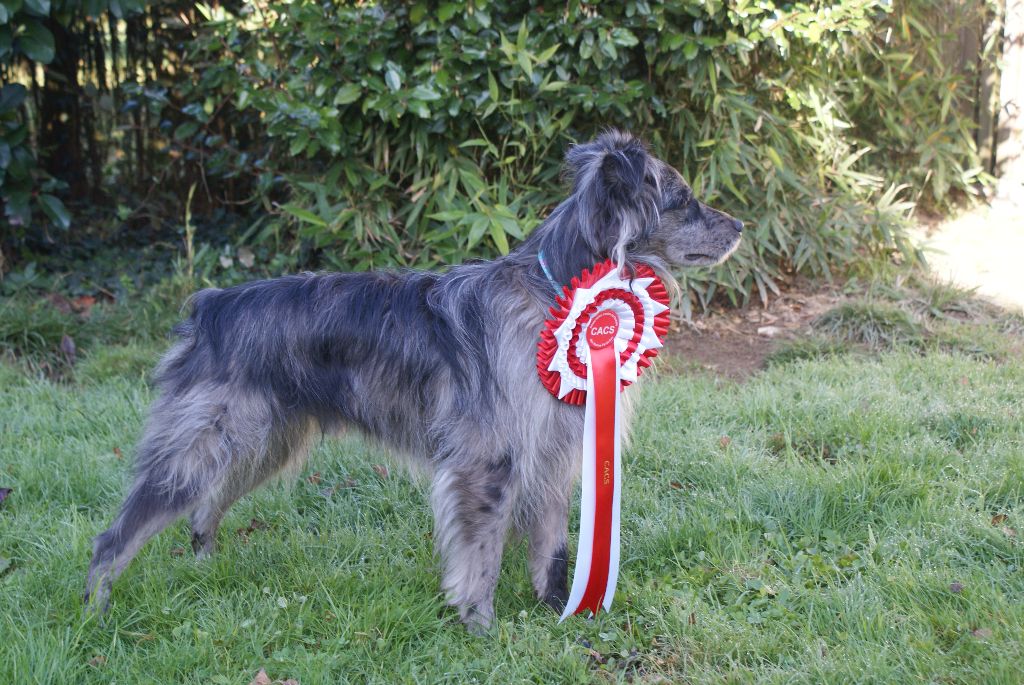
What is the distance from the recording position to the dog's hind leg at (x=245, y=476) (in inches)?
128

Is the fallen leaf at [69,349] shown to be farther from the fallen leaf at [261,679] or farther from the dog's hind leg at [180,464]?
the fallen leaf at [261,679]

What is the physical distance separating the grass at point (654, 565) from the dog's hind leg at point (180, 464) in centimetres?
16

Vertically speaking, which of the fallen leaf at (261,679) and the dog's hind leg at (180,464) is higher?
the dog's hind leg at (180,464)

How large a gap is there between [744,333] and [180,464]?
3952 millimetres

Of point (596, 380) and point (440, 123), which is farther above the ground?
point (440, 123)

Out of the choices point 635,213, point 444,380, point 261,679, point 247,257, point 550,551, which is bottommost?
point 261,679

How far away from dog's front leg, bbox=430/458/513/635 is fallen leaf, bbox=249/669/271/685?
2.08ft

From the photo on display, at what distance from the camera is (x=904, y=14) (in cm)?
675

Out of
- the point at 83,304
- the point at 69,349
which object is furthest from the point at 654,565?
the point at 83,304

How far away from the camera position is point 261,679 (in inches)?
106

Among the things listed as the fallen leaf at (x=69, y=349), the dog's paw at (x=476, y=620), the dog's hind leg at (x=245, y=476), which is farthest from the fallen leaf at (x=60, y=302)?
the dog's paw at (x=476, y=620)

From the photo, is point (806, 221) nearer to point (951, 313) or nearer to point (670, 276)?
point (951, 313)

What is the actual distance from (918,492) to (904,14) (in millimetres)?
→ 4598

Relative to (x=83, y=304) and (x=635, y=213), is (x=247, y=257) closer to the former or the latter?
(x=83, y=304)
